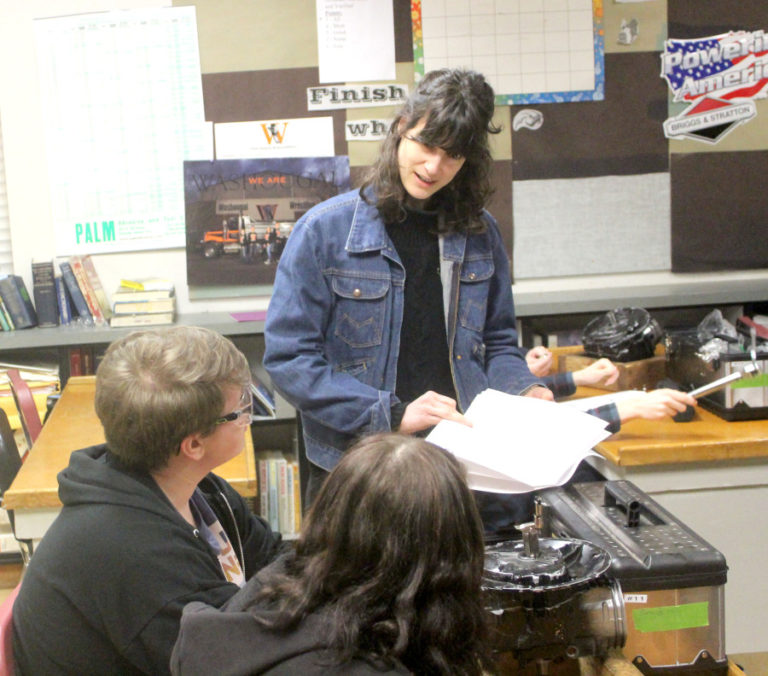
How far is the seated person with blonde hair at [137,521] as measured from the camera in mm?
1131

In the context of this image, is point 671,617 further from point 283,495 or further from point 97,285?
point 97,285

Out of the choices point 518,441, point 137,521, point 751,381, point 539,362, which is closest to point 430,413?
point 518,441

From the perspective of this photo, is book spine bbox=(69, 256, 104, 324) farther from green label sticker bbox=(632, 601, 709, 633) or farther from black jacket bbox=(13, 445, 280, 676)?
green label sticker bbox=(632, 601, 709, 633)

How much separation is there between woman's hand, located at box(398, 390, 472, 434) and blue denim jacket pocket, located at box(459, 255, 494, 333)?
0.27 meters

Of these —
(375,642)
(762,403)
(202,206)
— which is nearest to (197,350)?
(375,642)

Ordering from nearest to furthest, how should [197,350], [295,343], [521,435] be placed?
[197,350]
[521,435]
[295,343]

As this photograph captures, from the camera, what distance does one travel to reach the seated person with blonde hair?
113 cm

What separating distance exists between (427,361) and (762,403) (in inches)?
39.4

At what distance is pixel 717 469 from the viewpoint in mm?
2135

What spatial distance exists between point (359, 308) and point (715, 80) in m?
2.21

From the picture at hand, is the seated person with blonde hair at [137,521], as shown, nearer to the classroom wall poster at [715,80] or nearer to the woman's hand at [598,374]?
the woman's hand at [598,374]

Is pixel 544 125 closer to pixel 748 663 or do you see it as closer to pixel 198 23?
pixel 198 23

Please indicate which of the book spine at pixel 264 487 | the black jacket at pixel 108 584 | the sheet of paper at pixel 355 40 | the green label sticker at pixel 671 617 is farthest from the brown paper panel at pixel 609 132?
the black jacket at pixel 108 584

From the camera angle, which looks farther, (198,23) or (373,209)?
(198,23)
